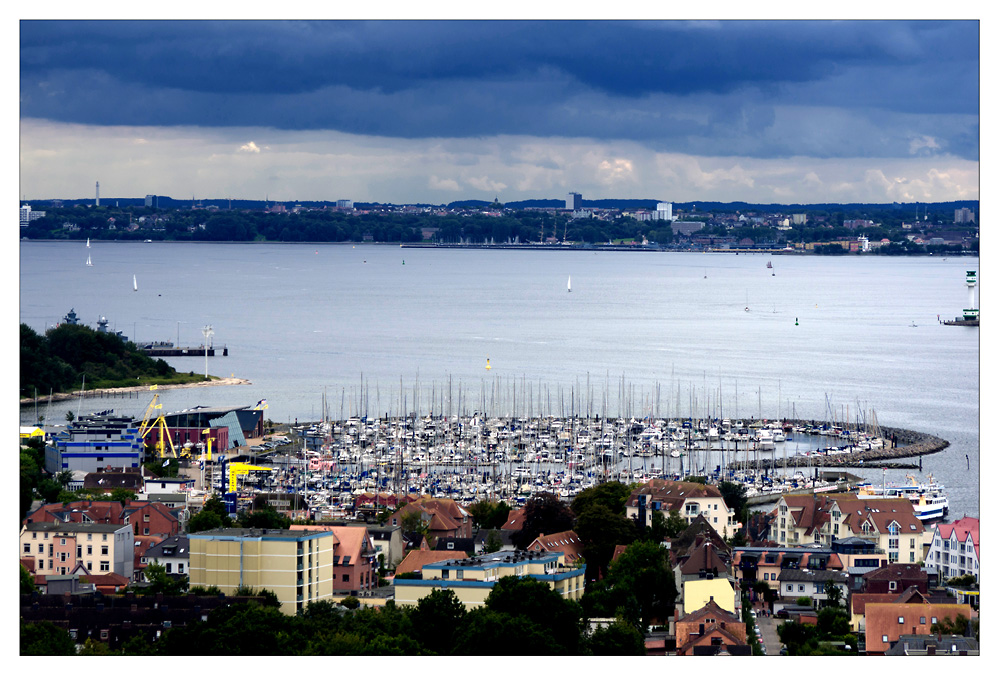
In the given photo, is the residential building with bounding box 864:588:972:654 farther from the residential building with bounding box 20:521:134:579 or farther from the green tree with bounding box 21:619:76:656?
the residential building with bounding box 20:521:134:579

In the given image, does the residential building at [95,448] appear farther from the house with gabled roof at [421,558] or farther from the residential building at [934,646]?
the residential building at [934,646]

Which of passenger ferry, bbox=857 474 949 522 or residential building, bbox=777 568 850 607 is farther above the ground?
residential building, bbox=777 568 850 607

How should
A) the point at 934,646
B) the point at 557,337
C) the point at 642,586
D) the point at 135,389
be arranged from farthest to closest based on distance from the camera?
the point at 557,337 → the point at 135,389 → the point at 642,586 → the point at 934,646

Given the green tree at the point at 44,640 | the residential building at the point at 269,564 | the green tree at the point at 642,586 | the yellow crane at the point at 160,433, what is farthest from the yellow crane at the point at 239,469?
the green tree at the point at 44,640

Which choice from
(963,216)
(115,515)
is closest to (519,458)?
(115,515)

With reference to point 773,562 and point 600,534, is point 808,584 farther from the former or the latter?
point 600,534

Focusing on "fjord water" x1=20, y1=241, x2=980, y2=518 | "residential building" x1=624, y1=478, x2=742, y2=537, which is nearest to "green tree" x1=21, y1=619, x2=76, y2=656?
"residential building" x1=624, y1=478, x2=742, y2=537
